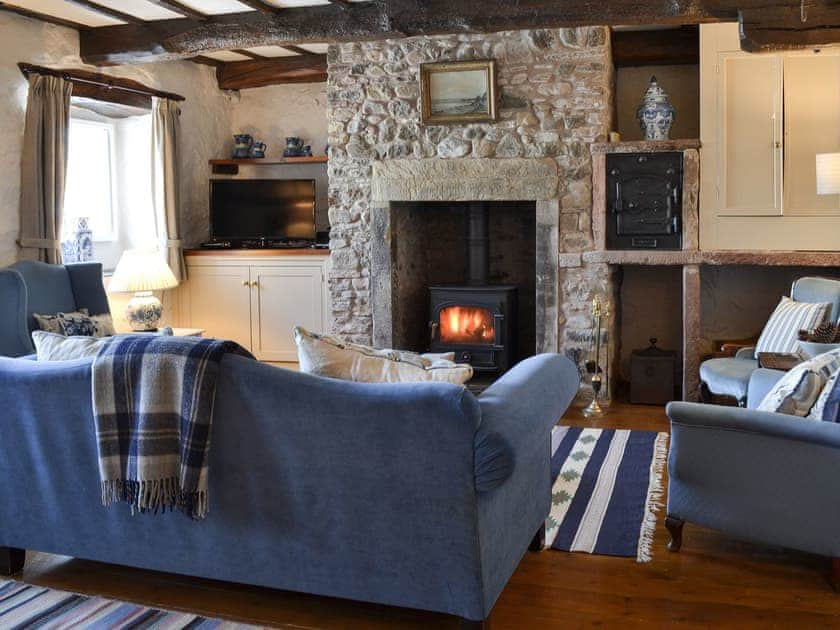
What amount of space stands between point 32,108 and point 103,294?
4.07 ft

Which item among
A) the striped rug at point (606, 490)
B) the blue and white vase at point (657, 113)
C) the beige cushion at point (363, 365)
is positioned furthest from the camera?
the blue and white vase at point (657, 113)

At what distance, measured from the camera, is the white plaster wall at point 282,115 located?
7.93m

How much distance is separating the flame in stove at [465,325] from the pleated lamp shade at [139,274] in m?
1.98

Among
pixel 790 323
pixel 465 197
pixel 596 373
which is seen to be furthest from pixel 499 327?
pixel 790 323

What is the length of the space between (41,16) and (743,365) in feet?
15.8

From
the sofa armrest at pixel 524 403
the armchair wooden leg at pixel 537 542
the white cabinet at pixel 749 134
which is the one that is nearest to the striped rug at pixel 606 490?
the armchair wooden leg at pixel 537 542

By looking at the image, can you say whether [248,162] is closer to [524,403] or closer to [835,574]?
[524,403]

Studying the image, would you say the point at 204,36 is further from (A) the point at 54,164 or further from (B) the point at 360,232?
(B) the point at 360,232

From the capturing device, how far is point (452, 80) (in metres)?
6.34

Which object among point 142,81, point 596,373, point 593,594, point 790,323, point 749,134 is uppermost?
point 142,81

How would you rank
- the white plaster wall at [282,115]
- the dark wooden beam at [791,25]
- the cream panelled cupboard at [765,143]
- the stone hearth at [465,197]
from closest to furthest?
the dark wooden beam at [791,25] < the cream panelled cupboard at [765,143] < the stone hearth at [465,197] < the white plaster wall at [282,115]

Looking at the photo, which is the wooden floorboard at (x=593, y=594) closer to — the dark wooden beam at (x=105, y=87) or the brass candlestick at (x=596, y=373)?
the brass candlestick at (x=596, y=373)

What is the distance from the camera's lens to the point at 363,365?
2914mm

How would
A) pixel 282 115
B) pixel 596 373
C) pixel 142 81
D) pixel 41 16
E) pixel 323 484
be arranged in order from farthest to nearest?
1. pixel 282 115
2. pixel 142 81
3. pixel 596 373
4. pixel 41 16
5. pixel 323 484
